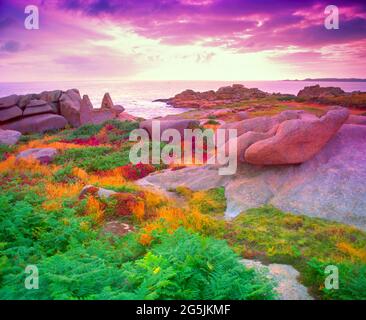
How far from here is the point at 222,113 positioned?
26.7 metres

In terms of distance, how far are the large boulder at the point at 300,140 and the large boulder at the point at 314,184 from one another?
327 millimetres

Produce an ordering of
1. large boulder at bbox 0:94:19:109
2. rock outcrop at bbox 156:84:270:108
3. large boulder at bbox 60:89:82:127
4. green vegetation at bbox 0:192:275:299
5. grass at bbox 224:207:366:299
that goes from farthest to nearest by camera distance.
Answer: large boulder at bbox 60:89:82:127 → large boulder at bbox 0:94:19:109 → rock outcrop at bbox 156:84:270:108 → grass at bbox 224:207:366:299 → green vegetation at bbox 0:192:275:299

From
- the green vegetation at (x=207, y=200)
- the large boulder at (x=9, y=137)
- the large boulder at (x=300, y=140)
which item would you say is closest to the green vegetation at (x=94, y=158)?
the green vegetation at (x=207, y=200)

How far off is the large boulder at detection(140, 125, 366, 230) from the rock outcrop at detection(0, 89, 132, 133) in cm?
1870

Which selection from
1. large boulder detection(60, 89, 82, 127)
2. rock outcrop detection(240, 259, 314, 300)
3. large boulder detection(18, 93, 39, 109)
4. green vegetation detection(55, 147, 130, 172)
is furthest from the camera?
large boulder detection(60, 89, 82, 127)

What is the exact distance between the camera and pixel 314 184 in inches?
371

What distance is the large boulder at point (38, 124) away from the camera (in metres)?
26.6

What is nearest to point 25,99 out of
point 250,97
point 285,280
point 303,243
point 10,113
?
point 10,113

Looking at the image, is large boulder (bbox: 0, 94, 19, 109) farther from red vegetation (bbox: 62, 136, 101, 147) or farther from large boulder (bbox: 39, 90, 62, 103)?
red vegetation (bbox: 62, 136, 101, 147)

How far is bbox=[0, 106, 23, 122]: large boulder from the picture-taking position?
88.1ft

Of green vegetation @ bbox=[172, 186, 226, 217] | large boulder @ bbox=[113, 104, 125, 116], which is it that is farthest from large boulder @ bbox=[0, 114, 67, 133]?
green vegetation @ bbox=[172, 186, 226, 217]

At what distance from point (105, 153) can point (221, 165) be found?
701 cm

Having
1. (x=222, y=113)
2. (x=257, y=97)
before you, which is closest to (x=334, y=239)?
(x=257, y=97)
